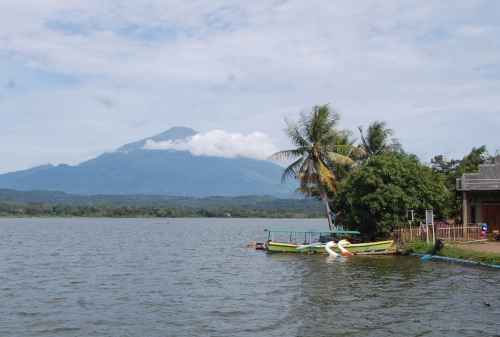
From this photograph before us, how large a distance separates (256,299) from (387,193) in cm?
1751

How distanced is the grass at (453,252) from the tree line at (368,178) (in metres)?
2.78

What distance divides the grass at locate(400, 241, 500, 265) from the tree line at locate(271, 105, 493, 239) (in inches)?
109

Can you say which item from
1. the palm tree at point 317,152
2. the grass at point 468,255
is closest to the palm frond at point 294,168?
the palm tree at point 317,152

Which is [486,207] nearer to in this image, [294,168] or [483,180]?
[483,180]

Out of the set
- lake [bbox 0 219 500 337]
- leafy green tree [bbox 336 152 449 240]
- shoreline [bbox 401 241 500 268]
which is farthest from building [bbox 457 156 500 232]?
lake [bbox 0 219 500 337]

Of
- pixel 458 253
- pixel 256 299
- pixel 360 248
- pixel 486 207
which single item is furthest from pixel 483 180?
pixel 256 299

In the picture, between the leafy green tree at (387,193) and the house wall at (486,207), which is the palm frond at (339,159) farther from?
the house wall at (486,207)

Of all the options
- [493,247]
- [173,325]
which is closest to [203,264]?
[493,247]

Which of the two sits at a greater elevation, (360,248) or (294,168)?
(294,168)

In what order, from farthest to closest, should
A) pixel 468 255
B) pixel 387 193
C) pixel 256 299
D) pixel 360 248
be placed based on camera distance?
1. pixel 387 193
2. pixel 360 248
3. pixel 468 255
4. pixel 256 299

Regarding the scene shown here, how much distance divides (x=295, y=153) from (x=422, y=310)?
92.0 feet

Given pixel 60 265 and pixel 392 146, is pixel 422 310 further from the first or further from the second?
pixel 392 146

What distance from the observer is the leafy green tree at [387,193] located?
123 feet

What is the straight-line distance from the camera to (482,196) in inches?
1538
